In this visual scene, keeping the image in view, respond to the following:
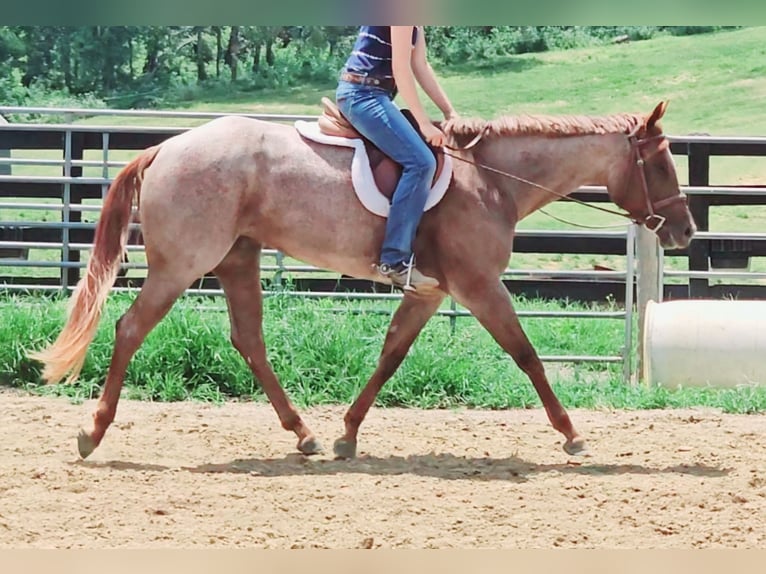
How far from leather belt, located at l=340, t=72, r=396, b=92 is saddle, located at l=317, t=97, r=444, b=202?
0.21 meters

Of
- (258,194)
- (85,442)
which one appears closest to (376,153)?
(258,194)

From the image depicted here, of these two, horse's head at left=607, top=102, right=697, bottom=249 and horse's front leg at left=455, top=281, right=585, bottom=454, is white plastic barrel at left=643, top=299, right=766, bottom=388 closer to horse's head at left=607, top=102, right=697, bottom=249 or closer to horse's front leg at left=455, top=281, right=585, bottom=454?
horse's head at left=607, top=102, right=697, bottom=249

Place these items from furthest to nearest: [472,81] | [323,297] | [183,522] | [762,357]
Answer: [472,81]
[323,297]
[762,357]
[183,522]

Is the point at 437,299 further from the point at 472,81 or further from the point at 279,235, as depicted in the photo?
the point at 472,81

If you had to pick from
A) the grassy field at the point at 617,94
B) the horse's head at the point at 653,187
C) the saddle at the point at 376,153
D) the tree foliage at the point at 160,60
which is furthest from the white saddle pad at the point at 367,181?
the tree foliage at the point at 160,60

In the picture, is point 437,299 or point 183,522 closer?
point 183,522

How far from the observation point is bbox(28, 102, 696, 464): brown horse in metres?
4.73

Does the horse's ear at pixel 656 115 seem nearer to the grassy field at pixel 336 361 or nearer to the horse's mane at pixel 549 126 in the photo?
the horse's mane at pixel 549 126

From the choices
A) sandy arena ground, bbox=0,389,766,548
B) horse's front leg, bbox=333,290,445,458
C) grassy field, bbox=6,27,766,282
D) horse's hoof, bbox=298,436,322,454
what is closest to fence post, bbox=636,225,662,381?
sandy arena ground, bbox=0,389,766,548

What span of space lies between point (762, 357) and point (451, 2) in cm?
638

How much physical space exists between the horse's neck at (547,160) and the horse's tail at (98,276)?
167cm

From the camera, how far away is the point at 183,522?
3654 mm

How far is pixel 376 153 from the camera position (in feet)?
15.8

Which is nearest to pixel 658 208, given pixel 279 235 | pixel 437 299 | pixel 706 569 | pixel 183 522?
pixel 437 299
